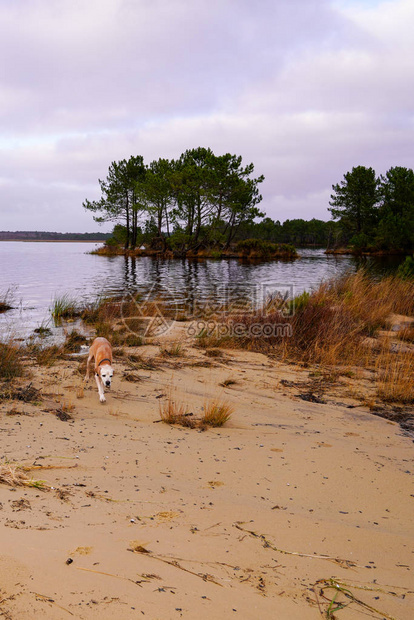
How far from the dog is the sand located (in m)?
0.21

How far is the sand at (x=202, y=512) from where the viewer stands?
6.75 feet

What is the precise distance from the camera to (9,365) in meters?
6.50

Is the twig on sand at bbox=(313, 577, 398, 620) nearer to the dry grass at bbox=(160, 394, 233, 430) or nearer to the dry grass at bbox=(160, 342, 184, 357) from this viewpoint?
the dry grass at bbox=(160, 394, 233, 430)

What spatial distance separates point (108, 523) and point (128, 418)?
2521 mm

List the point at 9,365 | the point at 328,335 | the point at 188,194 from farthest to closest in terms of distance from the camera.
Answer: the point at 188,194 < the point at 328,335 < the point at 9,365

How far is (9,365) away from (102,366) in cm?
196

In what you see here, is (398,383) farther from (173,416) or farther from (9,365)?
(9,365)

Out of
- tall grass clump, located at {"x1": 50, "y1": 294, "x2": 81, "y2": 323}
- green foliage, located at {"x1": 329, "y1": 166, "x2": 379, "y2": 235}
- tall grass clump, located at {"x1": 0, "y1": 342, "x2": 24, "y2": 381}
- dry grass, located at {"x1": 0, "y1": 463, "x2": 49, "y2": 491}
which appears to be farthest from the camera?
green foliage, located at {"x1": 329, "y1": 166, "x2": 379, "y2": 235}

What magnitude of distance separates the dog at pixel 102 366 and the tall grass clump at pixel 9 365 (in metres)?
1.10

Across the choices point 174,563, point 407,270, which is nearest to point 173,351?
point 174,563

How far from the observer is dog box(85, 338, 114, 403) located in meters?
5.59

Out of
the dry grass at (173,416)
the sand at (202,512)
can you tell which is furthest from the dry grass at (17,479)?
the dry grass at (173,416)

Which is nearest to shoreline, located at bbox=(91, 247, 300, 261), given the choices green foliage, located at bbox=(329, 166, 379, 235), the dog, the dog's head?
green foliage, located at bbox=(329, 166, 379, 235)

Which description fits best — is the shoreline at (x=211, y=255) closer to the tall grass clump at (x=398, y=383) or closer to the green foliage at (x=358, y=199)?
the green foliage at (x=358, y=199)
